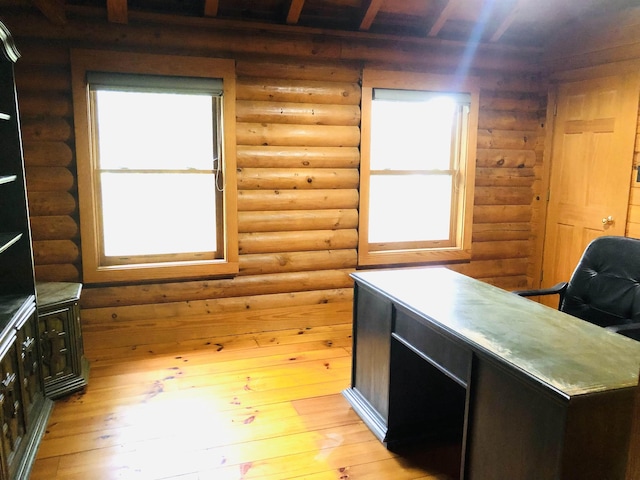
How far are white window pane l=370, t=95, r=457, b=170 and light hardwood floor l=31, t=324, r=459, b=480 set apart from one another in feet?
5.62

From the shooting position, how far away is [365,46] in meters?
4.03

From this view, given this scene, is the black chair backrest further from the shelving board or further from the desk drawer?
the shelving board

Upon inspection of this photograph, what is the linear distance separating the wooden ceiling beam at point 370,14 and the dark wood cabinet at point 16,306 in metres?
2.28

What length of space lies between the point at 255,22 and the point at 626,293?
2937 mm

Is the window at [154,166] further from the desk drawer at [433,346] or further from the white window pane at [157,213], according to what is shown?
the desk drawer at [433,346]

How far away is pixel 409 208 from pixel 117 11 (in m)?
2.67

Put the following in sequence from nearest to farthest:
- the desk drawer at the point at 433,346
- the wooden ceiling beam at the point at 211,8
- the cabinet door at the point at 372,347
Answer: the desk drawer at the point at 433,346
the cabinet door at the point at 372,347
the wooden ceiling beam at the point at 211,8

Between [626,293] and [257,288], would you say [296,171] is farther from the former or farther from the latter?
[626,293]

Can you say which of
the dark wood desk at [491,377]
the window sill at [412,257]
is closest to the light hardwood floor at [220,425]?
the dark wood desk at [491,377]

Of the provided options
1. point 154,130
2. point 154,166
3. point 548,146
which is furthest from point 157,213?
point 548,146

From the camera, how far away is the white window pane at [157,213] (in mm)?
3730

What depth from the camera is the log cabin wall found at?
3.46 metres

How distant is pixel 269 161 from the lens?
3.94 meters

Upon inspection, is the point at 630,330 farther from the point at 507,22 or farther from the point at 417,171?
the point at 507,22
